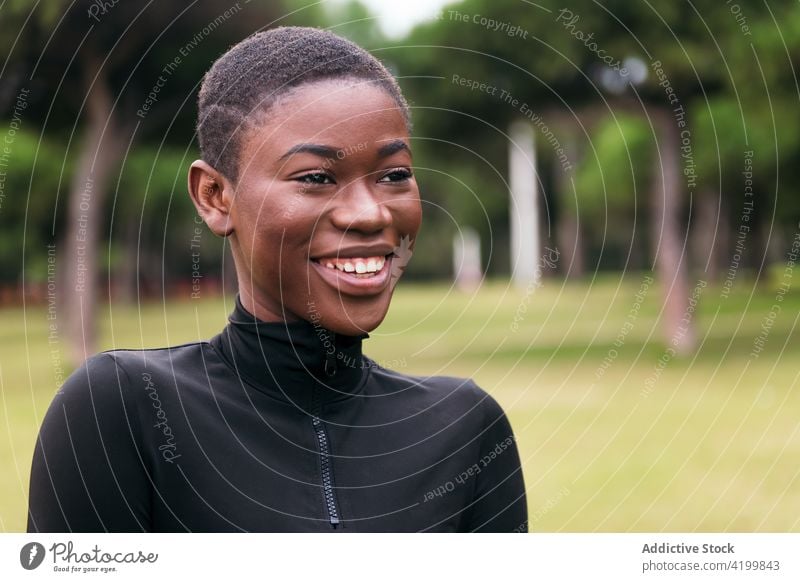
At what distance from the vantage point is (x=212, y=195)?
200 centimetres

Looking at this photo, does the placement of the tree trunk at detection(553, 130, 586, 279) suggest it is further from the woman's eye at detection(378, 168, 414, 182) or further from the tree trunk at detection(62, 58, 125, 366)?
the woman's eye at detection(378, 168, 414, 182)

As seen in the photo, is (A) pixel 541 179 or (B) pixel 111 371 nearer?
(B) pixel 111 371

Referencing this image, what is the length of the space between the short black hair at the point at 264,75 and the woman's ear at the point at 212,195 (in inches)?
0.8

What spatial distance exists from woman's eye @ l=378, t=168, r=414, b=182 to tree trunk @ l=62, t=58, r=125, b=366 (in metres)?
9.79

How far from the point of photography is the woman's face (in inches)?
72.6

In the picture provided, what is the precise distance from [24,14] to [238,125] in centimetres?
880

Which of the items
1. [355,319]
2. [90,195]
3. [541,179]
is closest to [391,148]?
[355,319]

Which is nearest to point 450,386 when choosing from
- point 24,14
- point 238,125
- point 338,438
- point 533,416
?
point 338,438

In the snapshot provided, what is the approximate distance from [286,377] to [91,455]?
0.43 meters

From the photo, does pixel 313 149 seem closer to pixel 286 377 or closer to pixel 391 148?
pixel 391 148

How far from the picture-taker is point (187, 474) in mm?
1911

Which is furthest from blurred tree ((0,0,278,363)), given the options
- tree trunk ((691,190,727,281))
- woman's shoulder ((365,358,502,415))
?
tree trunk ((691,190,727,281))

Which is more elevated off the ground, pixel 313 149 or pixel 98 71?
pixel 98 71
